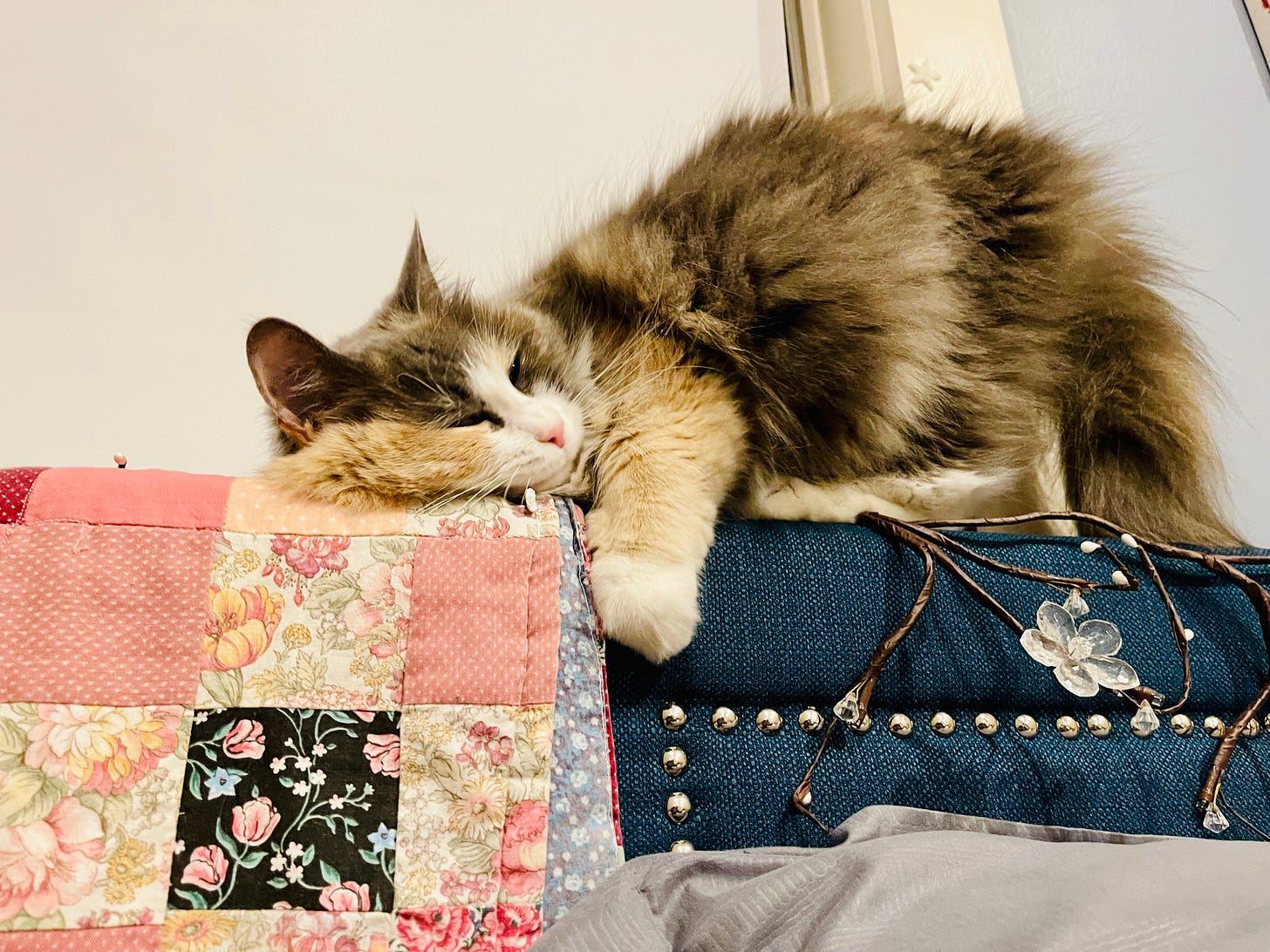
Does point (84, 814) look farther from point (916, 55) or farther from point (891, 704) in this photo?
point (916, 55)

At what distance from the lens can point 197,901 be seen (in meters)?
0.62

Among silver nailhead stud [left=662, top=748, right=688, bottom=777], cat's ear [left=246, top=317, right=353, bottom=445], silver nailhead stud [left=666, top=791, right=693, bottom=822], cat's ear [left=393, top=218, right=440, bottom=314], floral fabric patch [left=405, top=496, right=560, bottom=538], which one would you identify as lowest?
silver nailhead stud [left=666, top=791, right=693, bottom=822]

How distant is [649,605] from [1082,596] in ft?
1.66

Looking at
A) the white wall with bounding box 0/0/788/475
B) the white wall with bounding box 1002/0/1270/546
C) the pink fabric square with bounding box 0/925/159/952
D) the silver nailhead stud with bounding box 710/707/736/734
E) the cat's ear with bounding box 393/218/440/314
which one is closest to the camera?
the pink fabric square with bounding box 0/925/159/952

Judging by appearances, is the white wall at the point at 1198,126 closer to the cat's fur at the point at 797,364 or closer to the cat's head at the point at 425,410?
the cat's fur at the point at 797,364

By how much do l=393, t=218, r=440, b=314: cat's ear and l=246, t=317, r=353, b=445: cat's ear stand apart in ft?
0.69

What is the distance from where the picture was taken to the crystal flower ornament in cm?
77

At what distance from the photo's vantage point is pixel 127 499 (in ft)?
2.36

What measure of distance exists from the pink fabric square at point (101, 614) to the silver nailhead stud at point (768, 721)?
529 mm

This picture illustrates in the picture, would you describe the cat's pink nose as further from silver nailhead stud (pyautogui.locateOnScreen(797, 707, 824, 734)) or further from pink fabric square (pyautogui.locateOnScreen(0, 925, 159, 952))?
pink fabric square (pyautogui.locateOnScreen(0, 925, 159, 952))

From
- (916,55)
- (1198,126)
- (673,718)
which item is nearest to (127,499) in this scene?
(673,718)

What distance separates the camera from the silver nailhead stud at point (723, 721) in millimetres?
779

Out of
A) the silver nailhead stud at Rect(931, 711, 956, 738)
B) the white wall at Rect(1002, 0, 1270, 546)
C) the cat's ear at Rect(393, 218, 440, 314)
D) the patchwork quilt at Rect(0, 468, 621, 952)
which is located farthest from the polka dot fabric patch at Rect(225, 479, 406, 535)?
the white wall at Rect(1002, 0, 1270, 546)

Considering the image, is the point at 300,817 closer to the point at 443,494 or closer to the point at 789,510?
the point at 443,494
